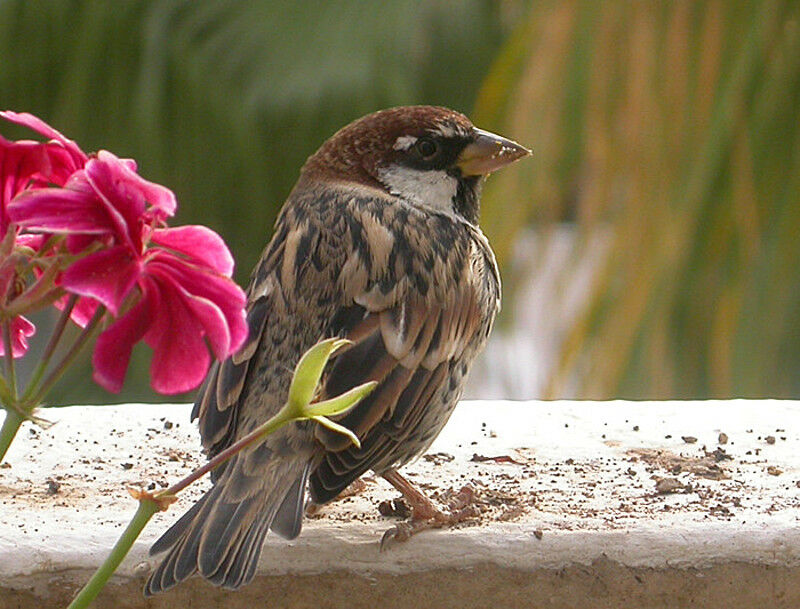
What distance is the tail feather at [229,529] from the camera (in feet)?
3.94

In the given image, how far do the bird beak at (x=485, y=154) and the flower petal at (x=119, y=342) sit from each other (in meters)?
1.01

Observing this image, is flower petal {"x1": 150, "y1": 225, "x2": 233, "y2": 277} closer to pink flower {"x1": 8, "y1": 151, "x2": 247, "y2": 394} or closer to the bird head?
pink flower {"x1": 8, "y1": 151, "x2": 247, "y2": 394}

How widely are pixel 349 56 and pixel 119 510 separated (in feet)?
9.43

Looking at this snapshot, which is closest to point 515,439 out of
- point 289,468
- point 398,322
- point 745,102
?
point 398,322

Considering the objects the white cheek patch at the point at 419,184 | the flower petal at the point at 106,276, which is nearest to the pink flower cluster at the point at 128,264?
the flower petal at the point at 106,276

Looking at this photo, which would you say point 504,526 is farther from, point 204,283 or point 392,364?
point 204,283

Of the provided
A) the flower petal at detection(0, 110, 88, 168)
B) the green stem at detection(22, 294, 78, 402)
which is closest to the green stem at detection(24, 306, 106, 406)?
the green stem at detection(22, 294, 78, 402)

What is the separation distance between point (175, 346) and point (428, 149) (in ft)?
3.20

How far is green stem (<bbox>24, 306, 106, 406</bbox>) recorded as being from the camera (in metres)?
0.72

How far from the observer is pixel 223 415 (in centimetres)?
147

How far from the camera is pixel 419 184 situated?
1.72m

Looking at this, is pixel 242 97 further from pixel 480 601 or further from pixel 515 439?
pixel 480 601

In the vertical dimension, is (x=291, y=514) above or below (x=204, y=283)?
below

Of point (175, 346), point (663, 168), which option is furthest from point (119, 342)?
point (663, 168)
